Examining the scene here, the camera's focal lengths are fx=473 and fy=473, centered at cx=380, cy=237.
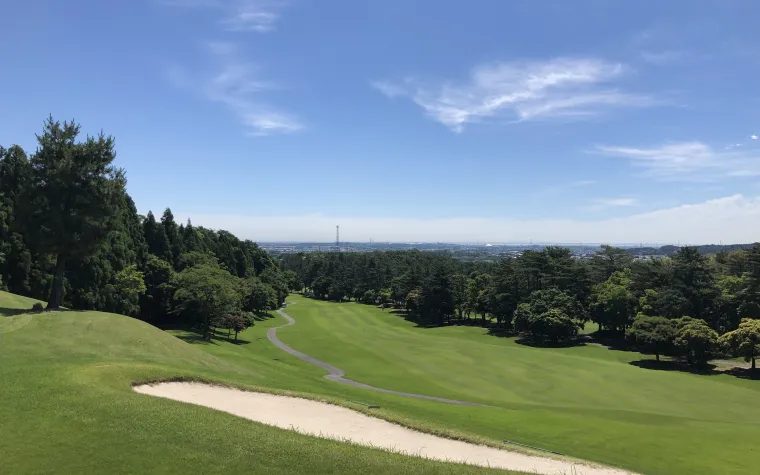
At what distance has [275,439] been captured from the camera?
10.9 metres

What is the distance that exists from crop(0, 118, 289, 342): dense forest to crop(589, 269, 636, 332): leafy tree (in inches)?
1963

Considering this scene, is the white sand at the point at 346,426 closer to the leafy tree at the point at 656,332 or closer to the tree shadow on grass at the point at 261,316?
the leafy tree at the point at 656,332

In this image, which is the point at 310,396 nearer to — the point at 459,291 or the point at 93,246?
the point at 93,246

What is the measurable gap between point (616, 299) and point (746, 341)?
22.4 metres

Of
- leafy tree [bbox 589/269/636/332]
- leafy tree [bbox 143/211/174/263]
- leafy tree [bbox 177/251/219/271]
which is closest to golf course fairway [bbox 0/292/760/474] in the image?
leafy tree [bbox 177/251/219/271]

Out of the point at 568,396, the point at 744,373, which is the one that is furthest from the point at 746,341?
the point at 568,396

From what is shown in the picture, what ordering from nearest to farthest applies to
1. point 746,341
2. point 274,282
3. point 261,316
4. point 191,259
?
point 746,341, point 191,259, point 261,316, point 274,282

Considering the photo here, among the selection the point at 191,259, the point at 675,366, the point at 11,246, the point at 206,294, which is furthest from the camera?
the point at 191,259

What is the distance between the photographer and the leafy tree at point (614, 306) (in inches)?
2621

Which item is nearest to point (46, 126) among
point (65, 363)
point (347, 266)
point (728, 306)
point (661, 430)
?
point (65, 363)

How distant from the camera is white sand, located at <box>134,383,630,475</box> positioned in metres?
13.6

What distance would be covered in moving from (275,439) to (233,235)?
95861 millimetres

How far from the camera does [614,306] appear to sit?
6719 centimetres

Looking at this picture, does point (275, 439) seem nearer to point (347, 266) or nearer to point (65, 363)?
point (65, 363)
